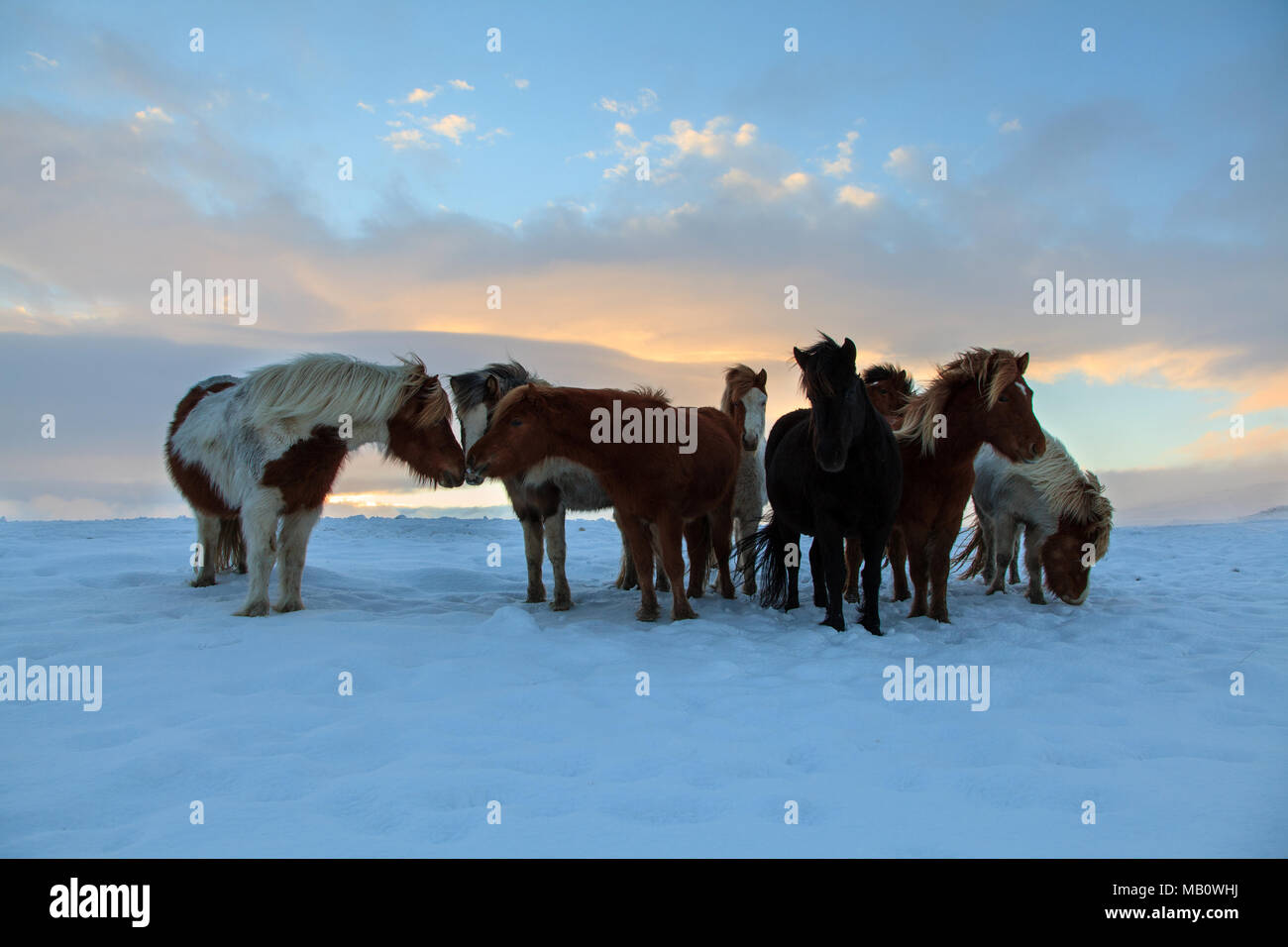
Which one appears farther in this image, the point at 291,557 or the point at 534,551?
the point at 534,551

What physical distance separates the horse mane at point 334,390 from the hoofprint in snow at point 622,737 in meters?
1.58

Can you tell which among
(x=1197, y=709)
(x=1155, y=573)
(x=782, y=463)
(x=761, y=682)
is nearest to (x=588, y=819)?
(x=761, y=682)

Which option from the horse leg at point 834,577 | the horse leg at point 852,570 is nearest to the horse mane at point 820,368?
the horse leg at point 834,577

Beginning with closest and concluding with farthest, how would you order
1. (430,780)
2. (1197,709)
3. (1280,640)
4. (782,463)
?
(430,780), (1197,709), (1280,640), (782,463)

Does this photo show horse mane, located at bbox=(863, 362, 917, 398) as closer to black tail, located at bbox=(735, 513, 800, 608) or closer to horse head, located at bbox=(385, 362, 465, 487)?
black tail, located at bbox=(735, 513, 800, 608)

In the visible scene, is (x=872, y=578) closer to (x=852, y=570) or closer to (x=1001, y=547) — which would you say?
(x=852, y=570)

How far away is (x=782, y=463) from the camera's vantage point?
6984mm

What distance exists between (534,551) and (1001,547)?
5154 mm

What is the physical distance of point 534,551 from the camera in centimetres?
734

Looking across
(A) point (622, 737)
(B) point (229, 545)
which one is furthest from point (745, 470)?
(B) point (229, 545)

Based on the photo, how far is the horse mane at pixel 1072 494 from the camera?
25.8ft

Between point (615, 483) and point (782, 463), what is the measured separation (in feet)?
5.38

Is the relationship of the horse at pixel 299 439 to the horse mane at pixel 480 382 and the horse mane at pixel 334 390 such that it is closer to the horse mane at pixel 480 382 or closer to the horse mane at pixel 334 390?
the horse mane at pixel 334 390
